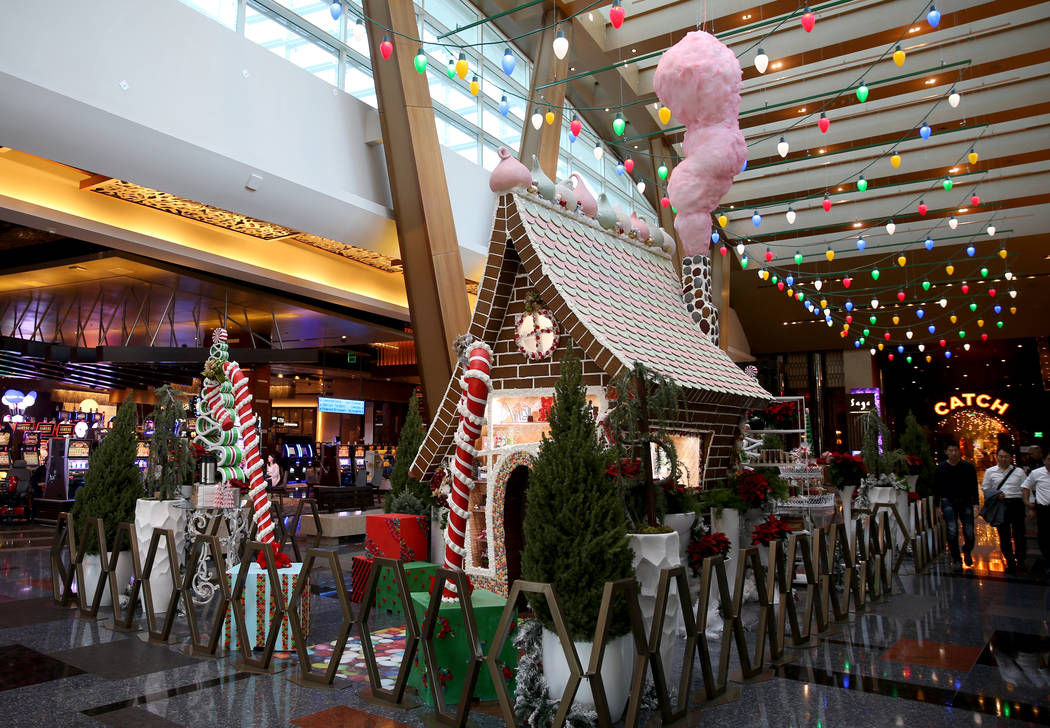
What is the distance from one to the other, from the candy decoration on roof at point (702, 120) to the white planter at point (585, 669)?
2930 mm

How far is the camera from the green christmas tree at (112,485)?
6.55 meters

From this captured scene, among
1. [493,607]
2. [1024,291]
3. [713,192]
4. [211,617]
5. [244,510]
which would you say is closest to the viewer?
[493,607]

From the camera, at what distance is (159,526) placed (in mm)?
6277

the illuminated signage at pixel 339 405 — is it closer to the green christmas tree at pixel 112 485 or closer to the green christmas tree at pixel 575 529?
the green christmas tree at pixel 112 485

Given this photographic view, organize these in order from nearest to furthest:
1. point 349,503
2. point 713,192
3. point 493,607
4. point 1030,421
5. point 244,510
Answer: point 493,607 < point 713,192 < point 244,510 < point 349,503 < point 1030,421

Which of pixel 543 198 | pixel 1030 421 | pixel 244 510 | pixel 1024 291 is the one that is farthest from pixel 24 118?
pixel 1030 421

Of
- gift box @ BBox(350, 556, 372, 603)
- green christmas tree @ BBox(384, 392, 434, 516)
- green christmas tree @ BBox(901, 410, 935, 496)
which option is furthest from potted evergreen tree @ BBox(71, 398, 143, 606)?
green christmas tree @ BBox(901, 410, 935, 496)

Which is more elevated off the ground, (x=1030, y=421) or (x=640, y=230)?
(x=640, y=230)

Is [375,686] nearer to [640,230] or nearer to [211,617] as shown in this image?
[211,617]

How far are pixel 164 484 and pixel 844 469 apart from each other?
7.26 metres

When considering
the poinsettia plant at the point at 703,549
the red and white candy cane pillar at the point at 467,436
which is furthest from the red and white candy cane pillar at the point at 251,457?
the poinsettia plant at the point at 703,549

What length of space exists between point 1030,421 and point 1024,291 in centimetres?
655

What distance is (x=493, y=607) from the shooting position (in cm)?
418

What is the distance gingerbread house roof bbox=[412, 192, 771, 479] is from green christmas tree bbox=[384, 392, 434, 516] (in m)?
1.24
